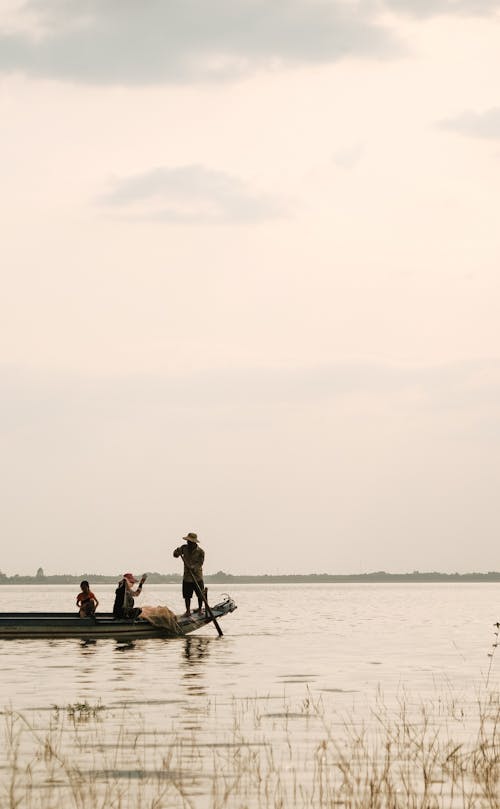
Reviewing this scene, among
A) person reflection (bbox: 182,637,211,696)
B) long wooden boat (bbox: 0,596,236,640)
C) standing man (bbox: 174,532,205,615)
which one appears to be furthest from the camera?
standing man (bbox: 174,532,205,615)

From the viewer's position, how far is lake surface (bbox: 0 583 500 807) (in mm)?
14633

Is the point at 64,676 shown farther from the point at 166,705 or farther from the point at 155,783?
the point at 155,783

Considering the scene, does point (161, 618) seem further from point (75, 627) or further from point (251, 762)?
point (251, 762)

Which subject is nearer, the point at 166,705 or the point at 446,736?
the point at 446,736

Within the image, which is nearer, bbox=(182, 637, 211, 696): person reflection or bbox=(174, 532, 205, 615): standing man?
bbox=(182, 637, 211, 696): person reflection

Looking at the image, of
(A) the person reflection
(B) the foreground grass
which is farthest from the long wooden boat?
(B) the foreground grass

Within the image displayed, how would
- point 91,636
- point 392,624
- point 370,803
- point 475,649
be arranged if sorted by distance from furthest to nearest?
1. point 392,624
2. point 475,649
3. point 91,636
4. point 370,803

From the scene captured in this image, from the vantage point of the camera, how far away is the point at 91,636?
35594 millimetres

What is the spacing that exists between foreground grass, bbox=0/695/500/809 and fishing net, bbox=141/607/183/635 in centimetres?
1654

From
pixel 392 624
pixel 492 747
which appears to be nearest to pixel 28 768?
pixel 492 747

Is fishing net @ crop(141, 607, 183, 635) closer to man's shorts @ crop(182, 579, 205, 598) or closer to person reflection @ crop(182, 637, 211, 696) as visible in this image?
person reflection @ crop(182, 637, 211, 696)

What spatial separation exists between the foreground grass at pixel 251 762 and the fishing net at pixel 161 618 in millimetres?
16540

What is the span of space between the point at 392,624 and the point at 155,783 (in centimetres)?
4916

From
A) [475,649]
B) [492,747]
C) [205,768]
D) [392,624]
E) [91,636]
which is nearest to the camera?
[205,768]
